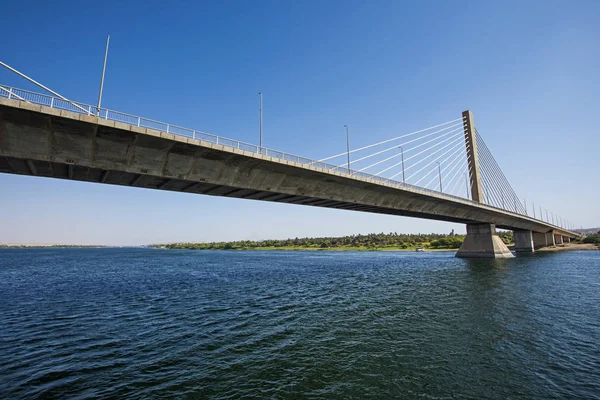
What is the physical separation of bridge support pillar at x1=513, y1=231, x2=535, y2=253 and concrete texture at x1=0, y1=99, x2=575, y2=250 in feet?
275

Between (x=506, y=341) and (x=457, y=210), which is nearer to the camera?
(x=506, y=341)

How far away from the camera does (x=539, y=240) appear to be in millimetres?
107062

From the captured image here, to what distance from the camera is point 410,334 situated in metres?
14.4

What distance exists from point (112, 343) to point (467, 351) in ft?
54.9

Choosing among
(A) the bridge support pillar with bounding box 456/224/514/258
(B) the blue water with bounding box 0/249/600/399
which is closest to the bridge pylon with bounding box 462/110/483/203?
(A) the bridge support pillar with bounding box 456/224/514/258

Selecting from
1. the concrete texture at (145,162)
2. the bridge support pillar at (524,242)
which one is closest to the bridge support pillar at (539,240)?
the bridge support pillar at (524,242)

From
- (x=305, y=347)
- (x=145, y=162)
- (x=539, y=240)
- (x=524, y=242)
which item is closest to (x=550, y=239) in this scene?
(x=539, y=240)

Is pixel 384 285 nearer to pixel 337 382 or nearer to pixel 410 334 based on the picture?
pixel 410 334

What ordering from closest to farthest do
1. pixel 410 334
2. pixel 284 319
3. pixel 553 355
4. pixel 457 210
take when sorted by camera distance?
pixel 553 355
pixel 410 334
pixel 284 319
pixel 457 210

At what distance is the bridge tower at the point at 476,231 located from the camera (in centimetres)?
6531

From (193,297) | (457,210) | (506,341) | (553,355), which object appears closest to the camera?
(553,355)

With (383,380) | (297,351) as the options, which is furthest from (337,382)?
(297,351)

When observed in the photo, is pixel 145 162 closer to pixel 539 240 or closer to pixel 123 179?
pixel 123 179

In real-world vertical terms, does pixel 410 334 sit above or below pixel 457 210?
below
